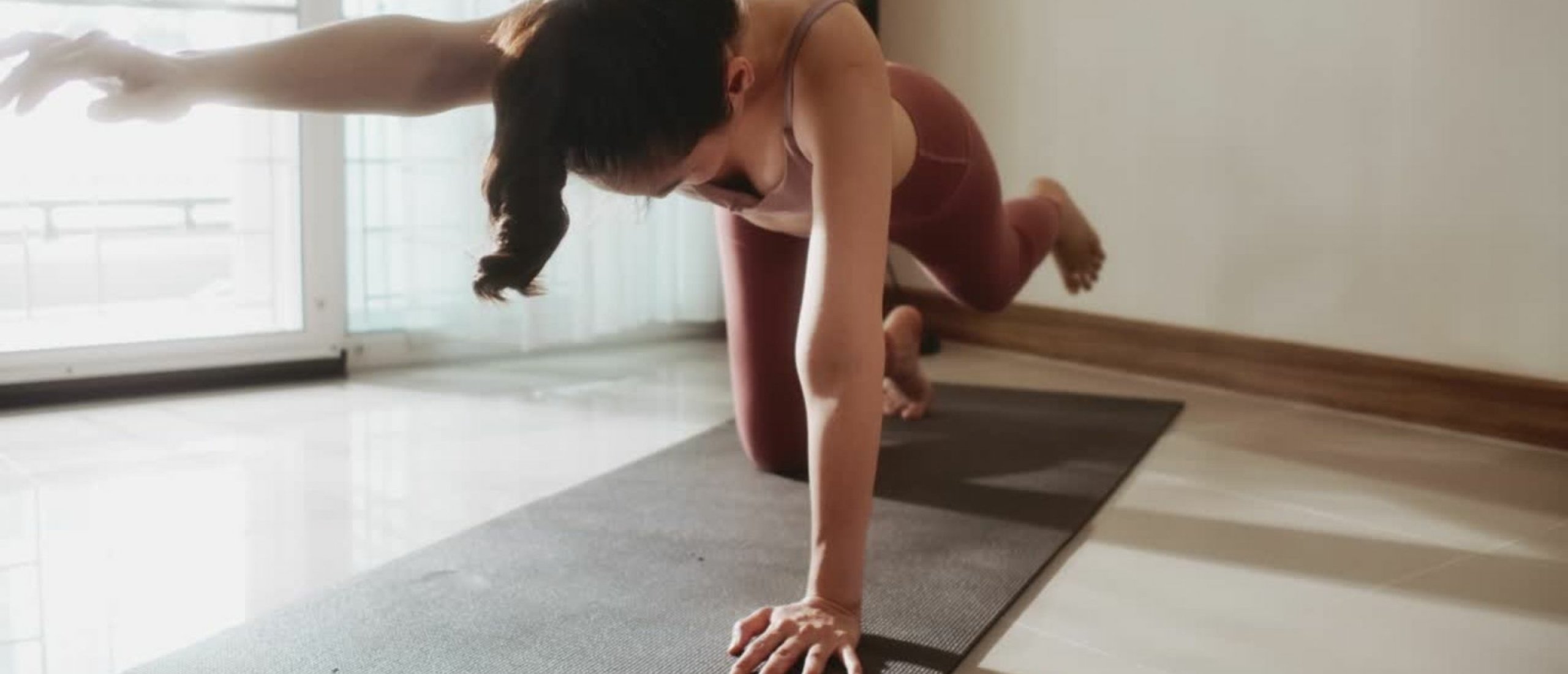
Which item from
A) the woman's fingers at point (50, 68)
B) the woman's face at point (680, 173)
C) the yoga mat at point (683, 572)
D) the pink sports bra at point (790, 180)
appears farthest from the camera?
the pink sports bra at point (790, 180)

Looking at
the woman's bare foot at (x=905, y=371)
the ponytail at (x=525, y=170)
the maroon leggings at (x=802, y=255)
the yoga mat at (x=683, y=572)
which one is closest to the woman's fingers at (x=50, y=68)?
the ponytail at (x=525, y=170)

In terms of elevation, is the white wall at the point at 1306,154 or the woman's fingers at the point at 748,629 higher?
the white wall at the point at 1306,154

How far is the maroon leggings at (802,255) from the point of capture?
5.81 feet

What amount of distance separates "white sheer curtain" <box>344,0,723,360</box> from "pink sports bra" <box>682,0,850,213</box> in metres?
0.97

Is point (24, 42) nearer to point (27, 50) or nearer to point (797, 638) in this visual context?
point (27, 50)

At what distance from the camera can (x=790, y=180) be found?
4.72ft

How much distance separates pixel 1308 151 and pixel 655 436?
4.15 ft

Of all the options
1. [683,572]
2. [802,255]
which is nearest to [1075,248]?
[802,255]

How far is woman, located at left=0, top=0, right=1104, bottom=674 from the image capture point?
1.05 metres

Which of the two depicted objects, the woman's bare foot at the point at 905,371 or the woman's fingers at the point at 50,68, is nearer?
the woman's fingers at the point at 50,68

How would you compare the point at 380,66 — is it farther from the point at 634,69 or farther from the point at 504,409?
the point at 504,409

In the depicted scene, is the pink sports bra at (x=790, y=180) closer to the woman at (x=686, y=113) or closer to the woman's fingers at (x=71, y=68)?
the woman at (x=686, y=113)

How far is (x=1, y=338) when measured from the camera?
7.59 ft

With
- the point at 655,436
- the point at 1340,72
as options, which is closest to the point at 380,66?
the point at 655,436
